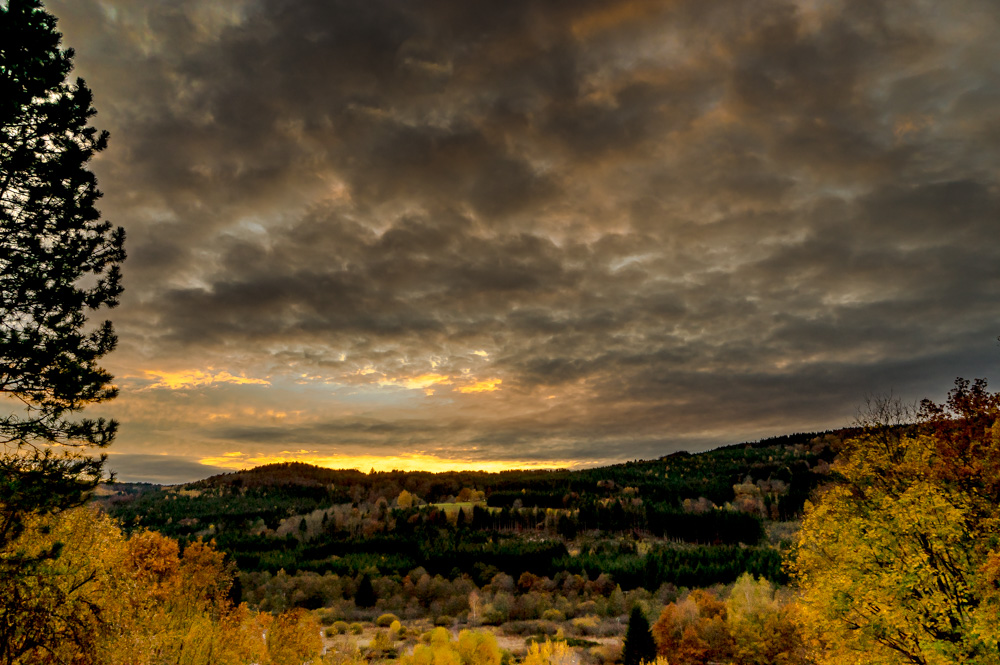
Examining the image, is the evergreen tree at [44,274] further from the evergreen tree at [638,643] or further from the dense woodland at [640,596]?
the evergreen tree at [638,643]

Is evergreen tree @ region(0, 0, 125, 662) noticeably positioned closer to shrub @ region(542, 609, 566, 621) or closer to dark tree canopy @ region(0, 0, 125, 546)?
dark tree canopy @ region(0, 0, 125, 546)

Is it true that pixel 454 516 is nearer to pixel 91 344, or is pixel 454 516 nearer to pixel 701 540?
pixel 701 540

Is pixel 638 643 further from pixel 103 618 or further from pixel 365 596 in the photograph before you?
pixel 365 596

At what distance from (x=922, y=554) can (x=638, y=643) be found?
86.7 ft

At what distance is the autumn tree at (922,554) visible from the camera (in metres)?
24.9

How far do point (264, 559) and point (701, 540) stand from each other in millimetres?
119131

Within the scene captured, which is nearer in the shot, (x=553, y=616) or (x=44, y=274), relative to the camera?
(x=44, y=274)

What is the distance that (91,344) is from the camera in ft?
74.4

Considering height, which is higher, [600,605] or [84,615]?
[84,615]

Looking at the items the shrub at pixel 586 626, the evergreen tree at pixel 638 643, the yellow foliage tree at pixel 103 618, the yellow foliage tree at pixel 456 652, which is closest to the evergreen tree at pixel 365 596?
the shrub at pixel 586 626

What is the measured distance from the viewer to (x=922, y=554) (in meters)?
26.6

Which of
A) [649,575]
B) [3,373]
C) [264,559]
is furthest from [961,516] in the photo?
[264,559]

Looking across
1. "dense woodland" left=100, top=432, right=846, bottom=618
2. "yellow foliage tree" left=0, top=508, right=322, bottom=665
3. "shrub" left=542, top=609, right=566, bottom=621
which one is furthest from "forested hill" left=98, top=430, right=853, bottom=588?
"yellow foliage tree" left=0, top=508, right=322, bottom=665

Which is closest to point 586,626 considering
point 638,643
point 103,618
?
point 638,643
